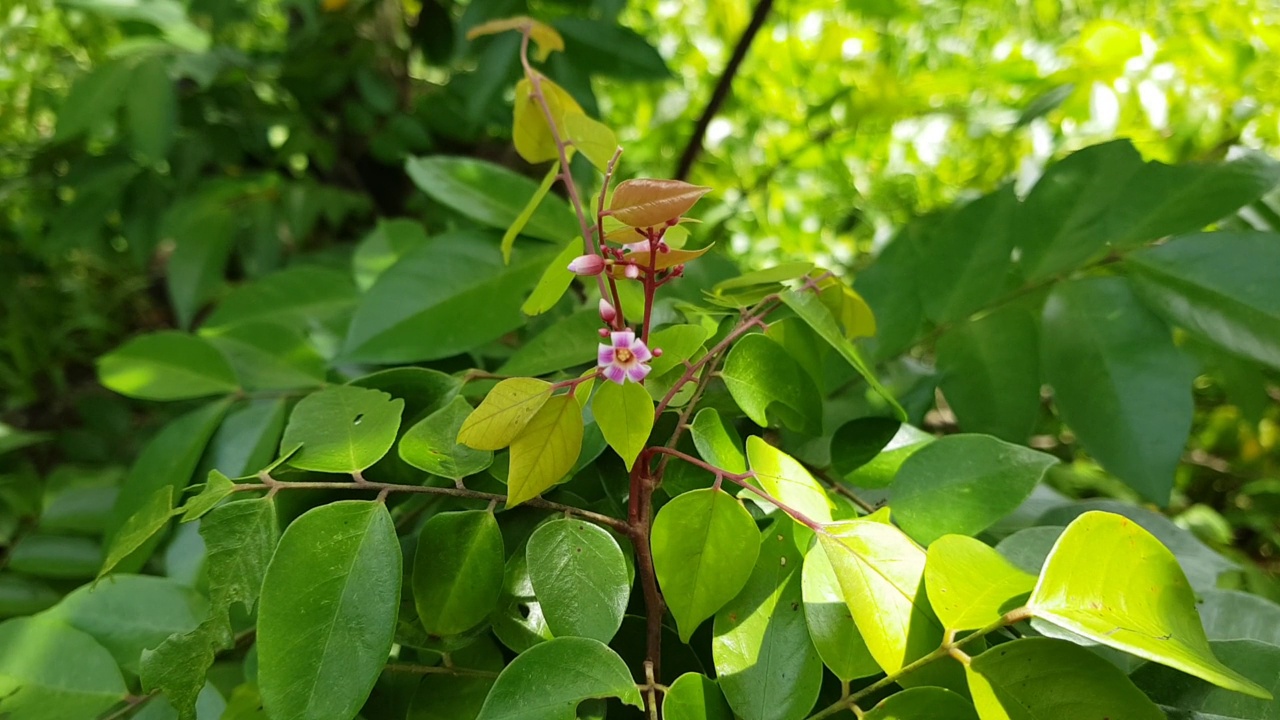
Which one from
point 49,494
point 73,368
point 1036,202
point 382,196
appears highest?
point 1036,202

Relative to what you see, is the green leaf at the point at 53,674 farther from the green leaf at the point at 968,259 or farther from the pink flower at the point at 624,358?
the green leaf at the point at 968,259

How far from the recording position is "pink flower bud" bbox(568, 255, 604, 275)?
0.22 metres

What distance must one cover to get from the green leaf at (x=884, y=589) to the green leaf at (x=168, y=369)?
37 cm

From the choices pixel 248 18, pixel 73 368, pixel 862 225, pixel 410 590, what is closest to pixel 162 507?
pixel 410 590

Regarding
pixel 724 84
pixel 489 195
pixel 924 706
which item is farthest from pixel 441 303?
pixel 724 84

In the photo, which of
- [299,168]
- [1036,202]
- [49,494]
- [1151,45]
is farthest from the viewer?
[299,168]

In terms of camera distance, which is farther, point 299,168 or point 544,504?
point 299,168

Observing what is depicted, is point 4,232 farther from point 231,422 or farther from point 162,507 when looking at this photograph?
point 162,507

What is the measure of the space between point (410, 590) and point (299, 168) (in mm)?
893

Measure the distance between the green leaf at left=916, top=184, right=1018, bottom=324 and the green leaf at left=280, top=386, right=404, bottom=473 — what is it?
0.30 metres

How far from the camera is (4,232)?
989 millimetres

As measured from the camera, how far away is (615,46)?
0.66 meters

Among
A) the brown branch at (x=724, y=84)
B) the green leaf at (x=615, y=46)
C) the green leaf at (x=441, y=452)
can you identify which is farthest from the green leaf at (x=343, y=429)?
the brown branch at (x=724, y=84)

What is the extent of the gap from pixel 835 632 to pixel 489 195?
1.07 feet
